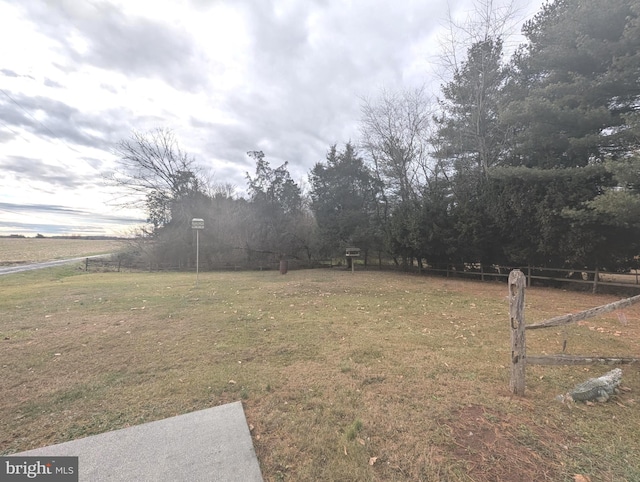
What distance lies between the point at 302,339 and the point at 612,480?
11.9 ft

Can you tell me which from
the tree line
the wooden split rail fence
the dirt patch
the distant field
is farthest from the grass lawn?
the distant field

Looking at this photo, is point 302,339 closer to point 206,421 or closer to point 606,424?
point 206,421

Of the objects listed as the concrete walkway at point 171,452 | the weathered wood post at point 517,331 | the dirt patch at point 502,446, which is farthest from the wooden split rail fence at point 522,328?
the concrete walkway at point 171,452

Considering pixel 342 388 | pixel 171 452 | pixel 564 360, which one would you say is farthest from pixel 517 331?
pixel 171 452

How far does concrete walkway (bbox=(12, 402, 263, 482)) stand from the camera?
187 centimetres

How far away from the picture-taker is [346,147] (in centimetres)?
2098

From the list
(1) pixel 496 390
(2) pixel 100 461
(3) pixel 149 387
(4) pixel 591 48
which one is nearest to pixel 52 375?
(3) pixel 149 387

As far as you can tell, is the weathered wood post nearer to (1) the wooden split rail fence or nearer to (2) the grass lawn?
(1) the wooden split rail fence

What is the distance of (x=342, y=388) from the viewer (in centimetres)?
305

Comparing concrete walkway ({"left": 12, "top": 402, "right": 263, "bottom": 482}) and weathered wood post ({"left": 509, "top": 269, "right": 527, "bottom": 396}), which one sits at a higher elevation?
weathered wood post ({"left": 509, "top": 269, "right": 527, "bottom": 396})

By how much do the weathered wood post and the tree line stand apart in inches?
263

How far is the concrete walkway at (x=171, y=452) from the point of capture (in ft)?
6.14

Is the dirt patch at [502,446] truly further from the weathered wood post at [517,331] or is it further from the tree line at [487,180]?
the tree line at [487,180]

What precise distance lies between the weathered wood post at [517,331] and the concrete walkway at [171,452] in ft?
8.66
